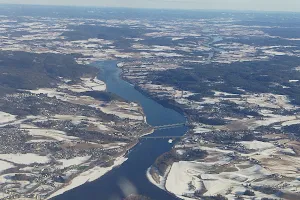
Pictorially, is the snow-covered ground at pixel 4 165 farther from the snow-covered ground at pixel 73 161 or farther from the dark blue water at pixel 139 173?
the dark blue water at pixel 139 173

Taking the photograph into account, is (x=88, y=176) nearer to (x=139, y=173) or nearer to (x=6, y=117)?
(x=139, y=173)

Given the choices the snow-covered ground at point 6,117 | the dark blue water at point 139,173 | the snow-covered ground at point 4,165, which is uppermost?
the snow-covered ground at point 6,117

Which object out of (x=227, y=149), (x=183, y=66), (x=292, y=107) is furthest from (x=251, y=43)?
(x=227, y=149)

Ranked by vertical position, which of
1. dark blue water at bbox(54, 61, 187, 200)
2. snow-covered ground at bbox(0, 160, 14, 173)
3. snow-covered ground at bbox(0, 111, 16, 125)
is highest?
snow-covered ground at bbox(0, 111, 16, 125)

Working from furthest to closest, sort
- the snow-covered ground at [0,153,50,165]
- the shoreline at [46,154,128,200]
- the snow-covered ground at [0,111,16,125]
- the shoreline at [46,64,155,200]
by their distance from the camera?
1. the snow-covered ground at [0,111,16,125]
2. the snow-covered ground at [0,153,50,165]
3. the shoreline at [46,64,155,200]
4. the shoreline at [46,154,128,200]

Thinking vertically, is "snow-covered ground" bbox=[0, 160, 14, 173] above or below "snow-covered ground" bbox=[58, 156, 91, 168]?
above

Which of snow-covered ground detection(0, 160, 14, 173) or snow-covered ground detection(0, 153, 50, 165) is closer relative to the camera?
snow-covered ground detection(0, 160, 14, 173)

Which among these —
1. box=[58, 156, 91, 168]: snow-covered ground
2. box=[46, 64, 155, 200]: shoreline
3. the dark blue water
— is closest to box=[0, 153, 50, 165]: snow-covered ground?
box=[58, 156, 91, 168]: snow-covered ground

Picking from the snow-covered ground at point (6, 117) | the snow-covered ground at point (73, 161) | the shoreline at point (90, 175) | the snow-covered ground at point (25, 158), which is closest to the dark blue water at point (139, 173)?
the shoreline at point (90, 175)

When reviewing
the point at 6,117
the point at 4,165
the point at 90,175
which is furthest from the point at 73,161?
the point at 6,117

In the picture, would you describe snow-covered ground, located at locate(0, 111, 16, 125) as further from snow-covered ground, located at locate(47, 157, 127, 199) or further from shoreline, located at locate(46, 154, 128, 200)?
snow-covered ground, located at locate(47, 157, 127, 199)

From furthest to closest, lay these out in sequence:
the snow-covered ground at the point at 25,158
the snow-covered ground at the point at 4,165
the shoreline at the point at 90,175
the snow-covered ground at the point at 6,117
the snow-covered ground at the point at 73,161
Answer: the snow-covered ground at the point at 6,117 → the snow-covered ground at the point at 25,158 → the snow-covered ground at the point at 73,161 → the snow-covered ground at the point at 4,165 → the shoreline at the point at 90,175

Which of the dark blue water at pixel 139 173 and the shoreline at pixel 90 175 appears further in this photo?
the shoreline at pixel 90 175
